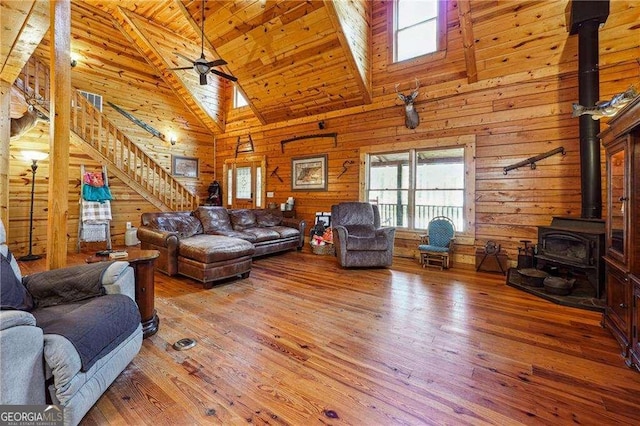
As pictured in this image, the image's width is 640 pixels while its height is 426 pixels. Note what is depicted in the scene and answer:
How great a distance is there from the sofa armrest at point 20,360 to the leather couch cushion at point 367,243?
3.57m

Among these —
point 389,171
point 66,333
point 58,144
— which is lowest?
point 66,333

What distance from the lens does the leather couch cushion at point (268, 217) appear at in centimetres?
586

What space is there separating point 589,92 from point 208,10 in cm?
576

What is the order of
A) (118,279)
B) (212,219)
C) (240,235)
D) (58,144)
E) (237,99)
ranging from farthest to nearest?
(237,99), (212,219), (240,235), (58,144), (118,279)

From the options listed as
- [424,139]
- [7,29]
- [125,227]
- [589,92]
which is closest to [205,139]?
[125,227]

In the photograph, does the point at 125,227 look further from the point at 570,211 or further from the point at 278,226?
the point at 570,211

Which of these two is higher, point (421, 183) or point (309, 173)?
point (309, 173)

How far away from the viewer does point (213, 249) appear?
3549mm

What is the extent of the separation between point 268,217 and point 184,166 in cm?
342

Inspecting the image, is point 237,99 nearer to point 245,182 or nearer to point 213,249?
point 245,182

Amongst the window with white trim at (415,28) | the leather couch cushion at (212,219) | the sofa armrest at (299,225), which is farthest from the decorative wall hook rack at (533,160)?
the leather couch cushion at (212,219)

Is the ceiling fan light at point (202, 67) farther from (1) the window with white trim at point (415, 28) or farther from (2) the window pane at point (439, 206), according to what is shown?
(2) the window pane at point (439, 206)

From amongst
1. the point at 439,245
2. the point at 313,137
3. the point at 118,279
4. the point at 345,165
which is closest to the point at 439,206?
the point at 439,245

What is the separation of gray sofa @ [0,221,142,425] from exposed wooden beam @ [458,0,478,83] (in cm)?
482
